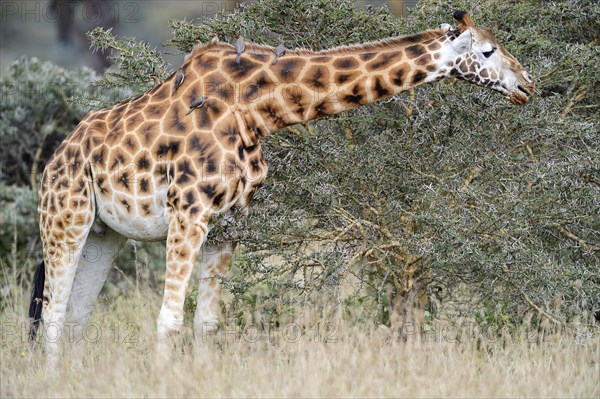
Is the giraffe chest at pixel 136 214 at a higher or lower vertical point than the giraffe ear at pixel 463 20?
lower

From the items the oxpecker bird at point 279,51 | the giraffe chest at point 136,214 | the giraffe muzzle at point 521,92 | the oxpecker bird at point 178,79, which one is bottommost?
the giraffe chest at point 136,214

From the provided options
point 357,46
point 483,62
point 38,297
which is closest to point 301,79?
point 357,46

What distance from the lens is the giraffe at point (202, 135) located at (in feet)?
19.6

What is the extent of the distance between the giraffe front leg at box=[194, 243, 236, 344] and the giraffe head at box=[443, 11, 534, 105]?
211 centimetres

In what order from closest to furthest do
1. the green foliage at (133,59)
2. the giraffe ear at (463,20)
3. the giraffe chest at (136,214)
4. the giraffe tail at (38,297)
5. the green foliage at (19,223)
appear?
the giraffe ear at (463,20)
the giraffe chest at (136,214)
the giraffe tail at (38,297)
the green foliage at (133,59)
the green foliage at (19,223)

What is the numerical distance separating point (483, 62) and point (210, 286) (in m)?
2.55

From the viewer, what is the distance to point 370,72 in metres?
6.03

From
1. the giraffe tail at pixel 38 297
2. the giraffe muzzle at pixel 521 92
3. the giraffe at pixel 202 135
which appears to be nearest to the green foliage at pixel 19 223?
the giraffe tail at pixel 38 297

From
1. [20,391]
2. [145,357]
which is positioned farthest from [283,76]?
[20,391]

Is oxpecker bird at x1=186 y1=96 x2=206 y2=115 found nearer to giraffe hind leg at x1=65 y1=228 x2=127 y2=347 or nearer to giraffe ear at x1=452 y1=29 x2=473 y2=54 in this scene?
giraffe hind leg at x1=65 y1=228 x2=127 y2=347

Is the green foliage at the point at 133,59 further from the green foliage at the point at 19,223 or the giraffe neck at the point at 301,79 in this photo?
the green foliage at the point at 19,223

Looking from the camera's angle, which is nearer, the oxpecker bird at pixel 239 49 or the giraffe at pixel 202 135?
the giraffe at pixel 202 135

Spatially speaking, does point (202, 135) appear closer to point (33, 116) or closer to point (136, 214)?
point (136, 214)

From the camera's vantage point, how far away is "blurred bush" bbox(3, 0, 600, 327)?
255 inches
